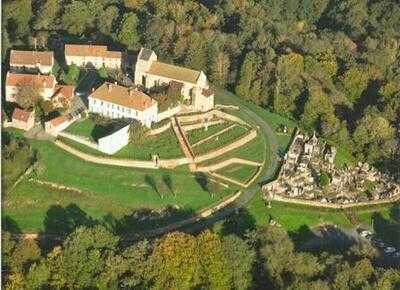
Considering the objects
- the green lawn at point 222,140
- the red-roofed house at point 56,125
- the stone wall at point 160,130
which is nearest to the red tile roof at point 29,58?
the red-roofed house at point 56,125

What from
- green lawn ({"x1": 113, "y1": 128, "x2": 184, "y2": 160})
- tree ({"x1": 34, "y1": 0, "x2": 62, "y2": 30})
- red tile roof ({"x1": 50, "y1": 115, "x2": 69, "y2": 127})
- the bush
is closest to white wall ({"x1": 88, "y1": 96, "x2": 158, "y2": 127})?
green lawn ({"x1": 113, "y1": 128, "x2": 184, "y2": 160})

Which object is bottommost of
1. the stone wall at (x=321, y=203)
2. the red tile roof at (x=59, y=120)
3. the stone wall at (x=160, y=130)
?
the stone wall at (x=321, y=203)

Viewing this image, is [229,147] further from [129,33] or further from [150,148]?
[129,33]

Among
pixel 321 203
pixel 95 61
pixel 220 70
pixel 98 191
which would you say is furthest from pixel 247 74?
pixel 98 191

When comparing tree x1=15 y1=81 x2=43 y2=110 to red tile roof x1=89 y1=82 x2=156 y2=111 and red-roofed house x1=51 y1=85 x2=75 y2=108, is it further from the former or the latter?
red tile roof x1=89 y1=82 x2=156 y2=111

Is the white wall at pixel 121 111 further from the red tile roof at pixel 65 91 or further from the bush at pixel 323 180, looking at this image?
the bush at pixel 323 180

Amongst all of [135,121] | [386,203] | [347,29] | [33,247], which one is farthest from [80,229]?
[347,29]
